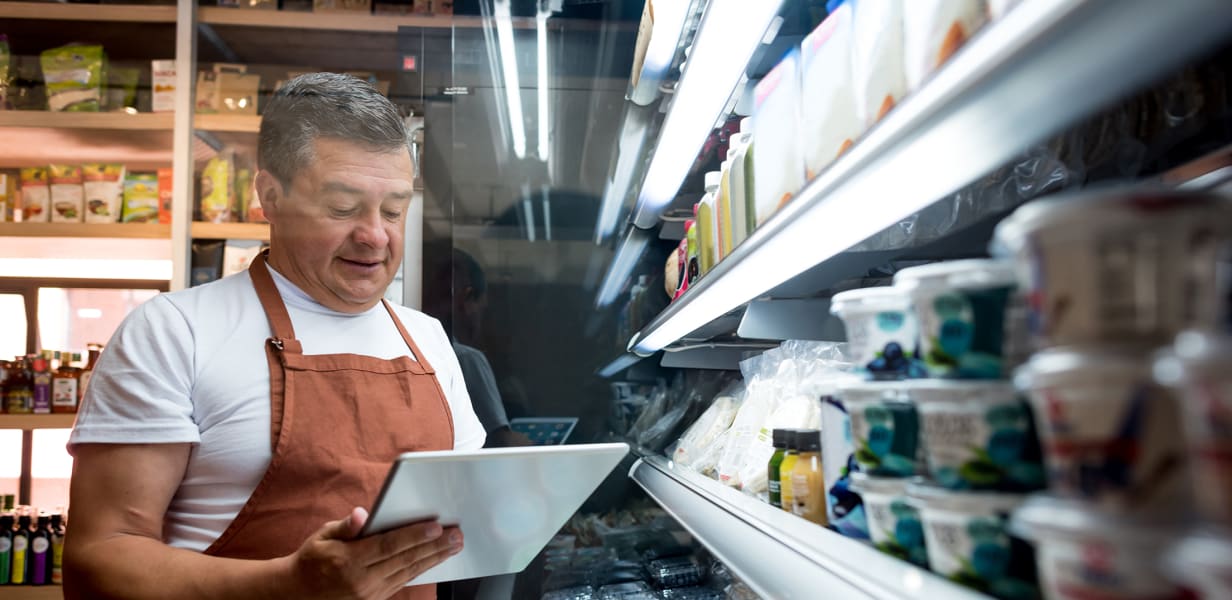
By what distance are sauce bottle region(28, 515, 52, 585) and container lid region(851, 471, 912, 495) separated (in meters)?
3.74

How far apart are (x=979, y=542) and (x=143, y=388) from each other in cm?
143

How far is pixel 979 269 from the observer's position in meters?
0.67

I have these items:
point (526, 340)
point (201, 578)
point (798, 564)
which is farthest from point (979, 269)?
point (526, 340)

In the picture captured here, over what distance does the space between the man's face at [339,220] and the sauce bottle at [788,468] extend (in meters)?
1.04

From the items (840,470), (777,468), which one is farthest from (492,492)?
(840,470)

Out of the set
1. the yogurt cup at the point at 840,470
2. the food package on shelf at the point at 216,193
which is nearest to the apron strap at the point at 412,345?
the yogurt cup at the point at 840,470

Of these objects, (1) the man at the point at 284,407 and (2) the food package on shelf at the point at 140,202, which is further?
(2) the food package on shelf at the point at 140,202

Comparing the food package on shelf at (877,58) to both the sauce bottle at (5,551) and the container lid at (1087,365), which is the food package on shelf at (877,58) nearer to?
the container lid at (1087,365)

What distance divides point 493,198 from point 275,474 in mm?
2300

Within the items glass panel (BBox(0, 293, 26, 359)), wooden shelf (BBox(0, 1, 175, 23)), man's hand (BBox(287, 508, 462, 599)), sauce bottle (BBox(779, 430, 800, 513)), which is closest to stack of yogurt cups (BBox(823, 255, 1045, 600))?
sauce bottle (BBox(779, 430, 800, 513))

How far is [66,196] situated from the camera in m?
3.76

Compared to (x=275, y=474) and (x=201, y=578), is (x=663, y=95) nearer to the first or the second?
(x=275, y=474)

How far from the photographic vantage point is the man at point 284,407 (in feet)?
4.88

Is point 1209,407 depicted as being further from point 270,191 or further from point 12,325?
point 12,325
